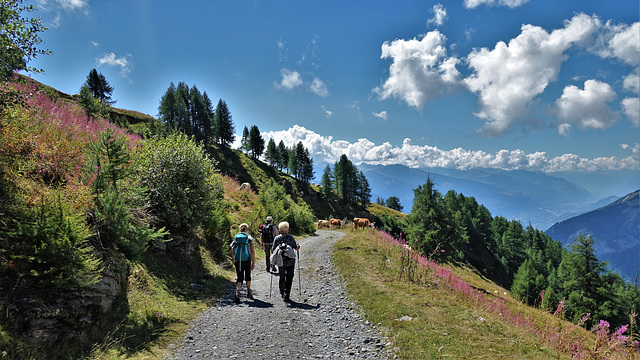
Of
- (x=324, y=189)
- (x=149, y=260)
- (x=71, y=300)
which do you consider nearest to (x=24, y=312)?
(x=71, y=300)

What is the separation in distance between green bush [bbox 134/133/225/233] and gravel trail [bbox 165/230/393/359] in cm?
429

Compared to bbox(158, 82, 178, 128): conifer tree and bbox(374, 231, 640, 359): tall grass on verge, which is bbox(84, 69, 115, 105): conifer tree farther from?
bbox(374, 231, 640, 359): tall grass on verge

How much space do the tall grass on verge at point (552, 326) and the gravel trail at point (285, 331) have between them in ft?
11.2

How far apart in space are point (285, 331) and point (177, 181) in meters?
8.55

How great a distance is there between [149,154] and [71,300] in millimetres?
7647

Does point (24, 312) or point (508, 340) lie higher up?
point (24, 312)

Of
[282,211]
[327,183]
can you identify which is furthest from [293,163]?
[282,211]

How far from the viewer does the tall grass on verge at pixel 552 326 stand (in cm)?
510

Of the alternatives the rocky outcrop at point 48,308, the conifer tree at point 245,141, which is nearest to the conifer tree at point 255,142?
the conifer tree at point 245,141

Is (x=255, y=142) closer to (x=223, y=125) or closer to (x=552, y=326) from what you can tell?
(x=223, y=125)

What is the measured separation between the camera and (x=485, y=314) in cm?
702

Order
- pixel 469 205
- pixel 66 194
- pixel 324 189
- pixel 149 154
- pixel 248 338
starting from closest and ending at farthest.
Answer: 1. pixel 248 338
2. pixel 66 194
3. pixel 149 154
4. pixel 324 189
5. pixel 469 205

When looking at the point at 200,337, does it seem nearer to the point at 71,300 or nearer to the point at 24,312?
the point at 71,300

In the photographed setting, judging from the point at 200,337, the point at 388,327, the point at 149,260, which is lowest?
the point at 200,337
